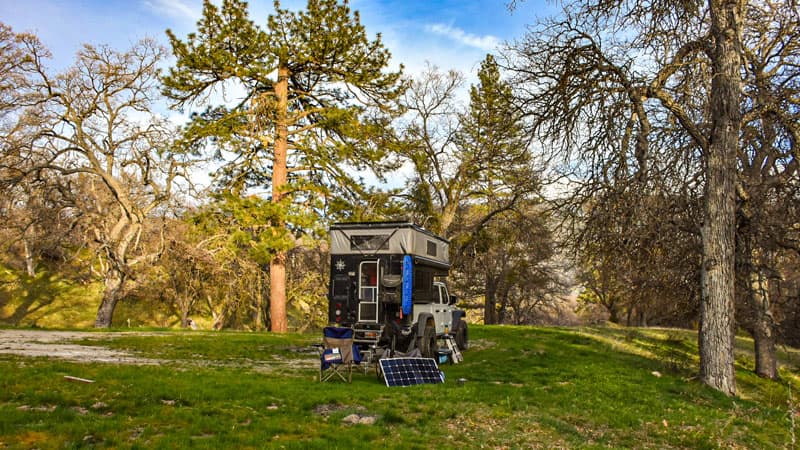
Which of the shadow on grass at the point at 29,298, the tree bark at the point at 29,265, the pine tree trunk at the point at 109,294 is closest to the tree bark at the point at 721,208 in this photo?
the pine tree trunk at the point at 109,294

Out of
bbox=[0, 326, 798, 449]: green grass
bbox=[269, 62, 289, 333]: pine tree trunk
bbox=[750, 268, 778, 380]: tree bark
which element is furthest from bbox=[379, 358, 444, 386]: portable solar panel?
bbox=[269, 62, 289, 333]: pine tree trunk

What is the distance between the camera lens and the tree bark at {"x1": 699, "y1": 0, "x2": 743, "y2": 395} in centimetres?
1178

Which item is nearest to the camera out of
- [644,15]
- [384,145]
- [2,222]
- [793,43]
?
[644,15]

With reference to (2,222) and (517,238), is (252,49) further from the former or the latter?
(517,238)

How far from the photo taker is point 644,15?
11945mm

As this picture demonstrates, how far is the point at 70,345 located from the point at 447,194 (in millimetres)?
21689

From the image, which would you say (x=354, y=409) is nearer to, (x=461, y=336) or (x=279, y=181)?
(x=461, y=336)

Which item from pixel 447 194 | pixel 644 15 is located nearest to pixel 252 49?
pixel 447 194

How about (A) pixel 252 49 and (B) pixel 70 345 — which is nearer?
(B) pixel 70 345

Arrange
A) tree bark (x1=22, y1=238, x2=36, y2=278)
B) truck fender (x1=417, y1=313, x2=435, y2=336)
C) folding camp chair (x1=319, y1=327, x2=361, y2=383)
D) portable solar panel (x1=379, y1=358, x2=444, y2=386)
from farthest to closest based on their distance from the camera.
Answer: tree bark (x1=22, y1=238, x2=36, y2=278) → truck fender (x1=417, y1=313, x2=435, y2=336) → folding camp chair (x1=319, y1=327, x2=361, y2=383) → portable solar panel (x1=379, y1=358, x2=444, y2=386)

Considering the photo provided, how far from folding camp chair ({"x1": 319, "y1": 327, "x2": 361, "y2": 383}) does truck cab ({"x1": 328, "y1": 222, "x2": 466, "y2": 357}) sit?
1671 mm

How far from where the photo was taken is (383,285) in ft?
41.9

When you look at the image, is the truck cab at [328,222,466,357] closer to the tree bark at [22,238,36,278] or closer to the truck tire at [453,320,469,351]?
the truck tire at [453,320,469,351]

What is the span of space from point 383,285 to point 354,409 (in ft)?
16.2
